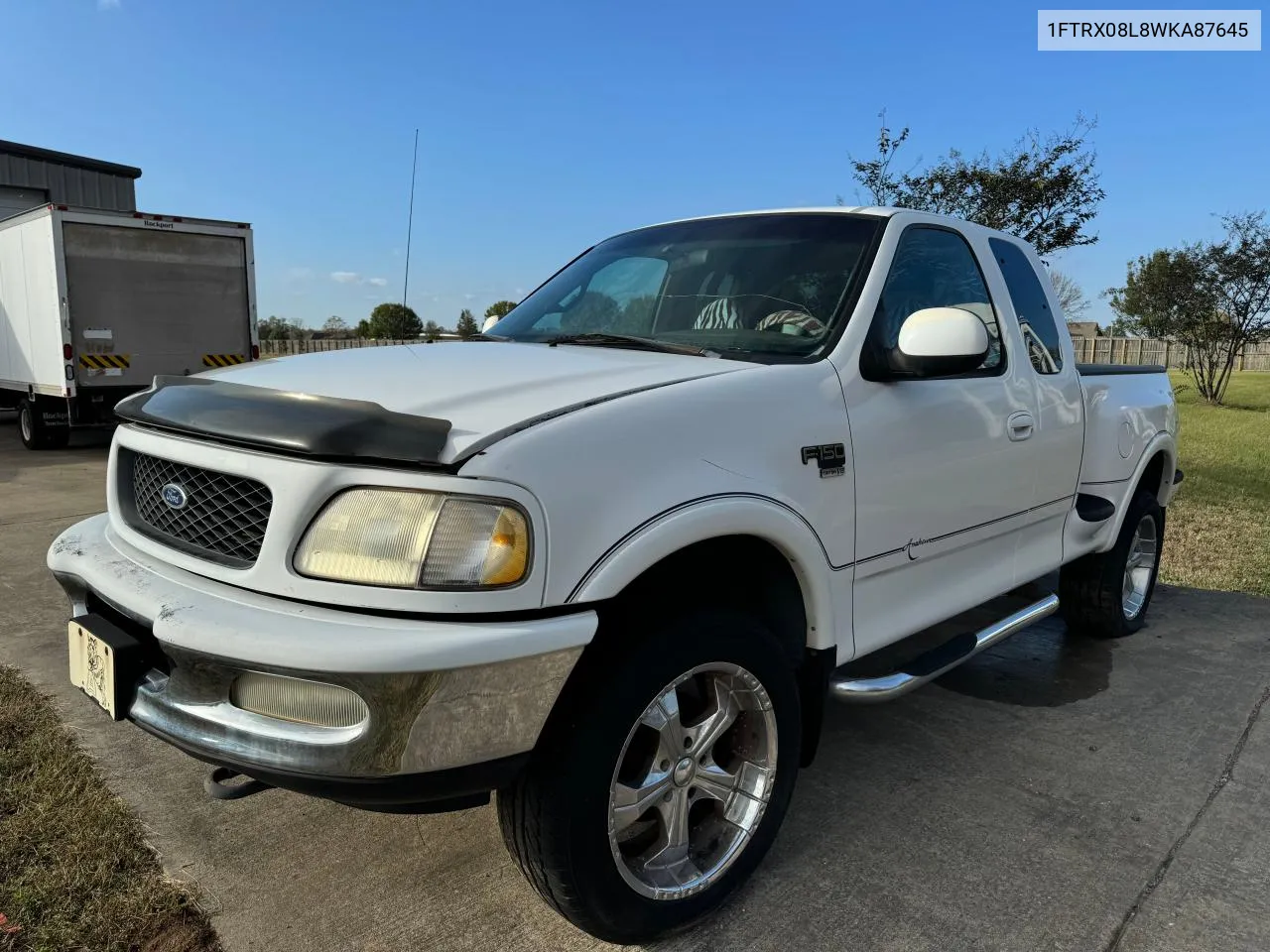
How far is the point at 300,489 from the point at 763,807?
57.4 inches

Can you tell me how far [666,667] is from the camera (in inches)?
79.4

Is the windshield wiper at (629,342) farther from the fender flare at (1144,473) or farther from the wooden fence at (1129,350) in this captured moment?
the wooden fence at (1129,350)

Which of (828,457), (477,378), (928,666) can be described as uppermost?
(477,378)

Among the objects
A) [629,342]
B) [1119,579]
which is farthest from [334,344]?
[629,342]

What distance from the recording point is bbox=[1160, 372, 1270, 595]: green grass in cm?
602

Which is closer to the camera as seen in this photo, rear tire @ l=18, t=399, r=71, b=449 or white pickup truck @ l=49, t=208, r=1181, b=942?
white pickup truck @ l=49, t=208, r=1181, b=942

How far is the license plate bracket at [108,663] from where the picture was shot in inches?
79.4

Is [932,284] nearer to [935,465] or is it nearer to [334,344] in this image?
[935,465]

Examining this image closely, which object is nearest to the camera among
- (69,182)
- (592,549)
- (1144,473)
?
(592,549)

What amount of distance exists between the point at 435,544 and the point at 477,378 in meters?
0.66

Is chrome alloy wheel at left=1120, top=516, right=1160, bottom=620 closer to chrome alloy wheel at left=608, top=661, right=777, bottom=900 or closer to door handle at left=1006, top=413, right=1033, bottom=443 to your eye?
door handle at left=1006, top=413, right=1033, bottom=443

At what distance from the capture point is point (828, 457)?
244cm

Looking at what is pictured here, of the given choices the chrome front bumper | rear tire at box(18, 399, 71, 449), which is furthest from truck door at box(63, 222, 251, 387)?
the chrome front bumper

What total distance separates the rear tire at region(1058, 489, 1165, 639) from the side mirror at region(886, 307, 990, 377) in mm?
2269
